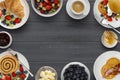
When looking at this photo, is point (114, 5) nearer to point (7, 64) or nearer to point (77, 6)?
point (77, 6)

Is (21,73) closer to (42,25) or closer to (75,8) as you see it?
(42,25)

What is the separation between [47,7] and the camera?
68.7 inches

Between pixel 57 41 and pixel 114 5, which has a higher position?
pixel 114 5

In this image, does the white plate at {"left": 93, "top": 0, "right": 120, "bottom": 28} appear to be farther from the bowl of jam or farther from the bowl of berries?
the bowl of jam

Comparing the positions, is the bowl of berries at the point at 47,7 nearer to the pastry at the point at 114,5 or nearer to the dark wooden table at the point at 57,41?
the dark wooden table at the point at 57,41

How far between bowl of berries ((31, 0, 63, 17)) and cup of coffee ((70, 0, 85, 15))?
0.04 meters

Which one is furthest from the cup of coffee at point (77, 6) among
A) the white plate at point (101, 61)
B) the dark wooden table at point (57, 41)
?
the white plate at point (101, 61)

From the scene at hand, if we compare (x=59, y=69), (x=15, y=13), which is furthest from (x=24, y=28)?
(x=59, y=69)

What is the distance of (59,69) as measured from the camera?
175 centimetres

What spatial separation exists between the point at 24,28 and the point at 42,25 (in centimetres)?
6

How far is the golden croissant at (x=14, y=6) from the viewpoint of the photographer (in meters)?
1.74

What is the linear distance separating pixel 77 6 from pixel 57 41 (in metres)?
0.14

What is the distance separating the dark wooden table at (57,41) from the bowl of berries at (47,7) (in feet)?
0.07

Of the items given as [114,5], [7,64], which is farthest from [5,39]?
[114,5]
